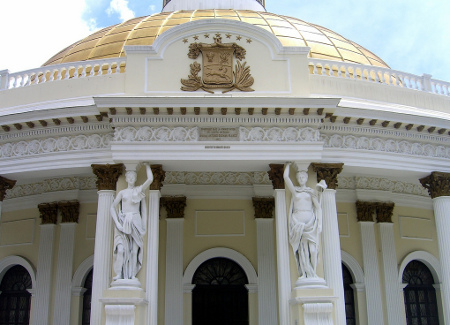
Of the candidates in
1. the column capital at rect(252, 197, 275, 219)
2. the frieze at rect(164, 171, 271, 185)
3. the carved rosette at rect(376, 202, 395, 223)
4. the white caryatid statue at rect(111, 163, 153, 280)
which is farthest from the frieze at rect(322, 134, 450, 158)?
the white caryatid statue at rect(111, 163, 153, 280)

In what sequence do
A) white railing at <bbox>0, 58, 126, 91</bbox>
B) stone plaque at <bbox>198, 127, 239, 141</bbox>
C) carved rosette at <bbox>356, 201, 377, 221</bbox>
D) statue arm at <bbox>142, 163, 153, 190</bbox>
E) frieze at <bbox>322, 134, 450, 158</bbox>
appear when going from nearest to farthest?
statue arm at <bbox>142, 163, 153, 190</bbox> → stone plaque at <bbox>198, 127, 239, 141</bbox> → frieze at <bbox>322, 134, 450, 158</bbox> → white railing at <bbox>0, 58, 126, 91</bbox> → carved rosette at <bbox>356, 201, 377, 221</bbox>

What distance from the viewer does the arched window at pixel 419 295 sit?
15164 mm

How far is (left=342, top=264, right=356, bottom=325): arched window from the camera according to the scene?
14.7m

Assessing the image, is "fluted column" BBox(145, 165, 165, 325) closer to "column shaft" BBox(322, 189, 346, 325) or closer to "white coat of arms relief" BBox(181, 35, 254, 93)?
"white coat of arms relief" BBox(181, 35, 254, 93)

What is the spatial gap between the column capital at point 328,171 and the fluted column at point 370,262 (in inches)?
141

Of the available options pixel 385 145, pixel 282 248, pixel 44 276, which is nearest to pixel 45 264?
pixel 44 276

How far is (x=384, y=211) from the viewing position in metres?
15.4

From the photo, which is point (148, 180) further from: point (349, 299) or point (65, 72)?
point (349, 299)

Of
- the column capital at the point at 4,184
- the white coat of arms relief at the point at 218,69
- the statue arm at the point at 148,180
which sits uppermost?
the white coat of arms relief at the point at 218,69

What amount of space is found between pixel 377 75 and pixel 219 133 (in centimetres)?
548

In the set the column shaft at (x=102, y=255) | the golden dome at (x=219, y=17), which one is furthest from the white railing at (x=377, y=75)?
the column shaft at (x=102, y=255)

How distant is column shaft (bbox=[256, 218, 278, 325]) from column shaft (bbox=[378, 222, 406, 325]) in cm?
338

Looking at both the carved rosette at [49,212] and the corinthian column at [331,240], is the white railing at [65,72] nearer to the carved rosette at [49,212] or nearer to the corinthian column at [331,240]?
the carved rosette at [49,212]

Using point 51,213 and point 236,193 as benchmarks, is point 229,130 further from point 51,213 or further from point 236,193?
point 51,213
